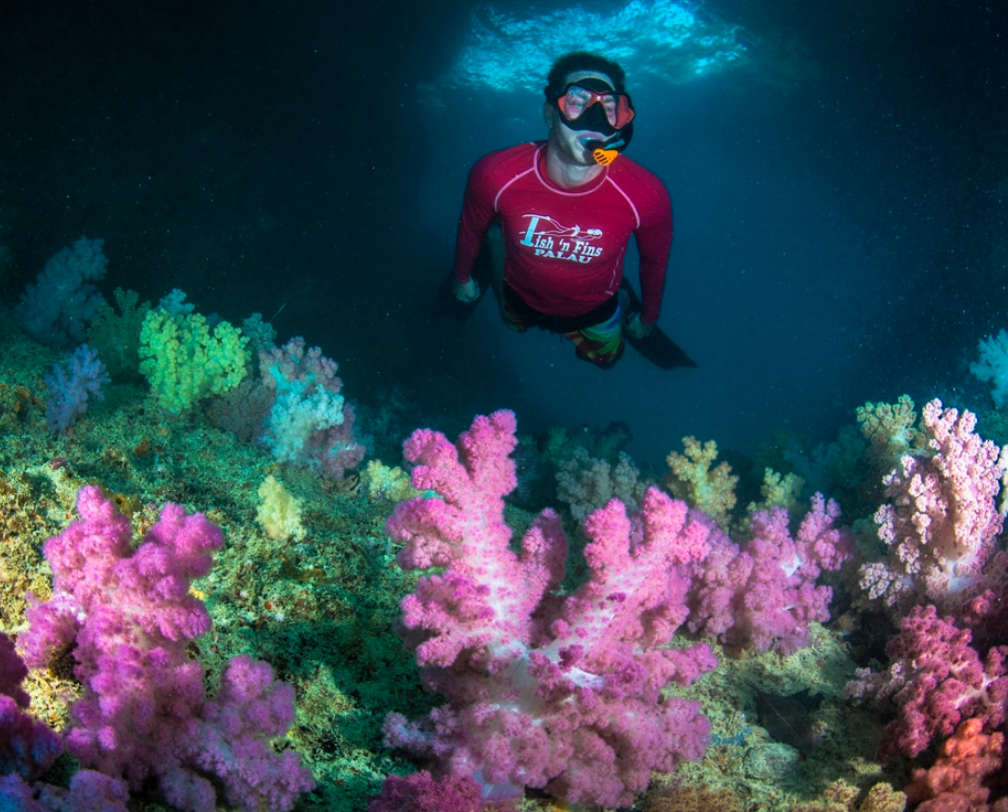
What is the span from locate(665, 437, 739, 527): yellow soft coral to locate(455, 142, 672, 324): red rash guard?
84.3 inches

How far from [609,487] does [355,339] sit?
1036 centimetres

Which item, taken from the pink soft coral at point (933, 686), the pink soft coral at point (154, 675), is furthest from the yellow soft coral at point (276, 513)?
the pink soft coral at point (933, 686)

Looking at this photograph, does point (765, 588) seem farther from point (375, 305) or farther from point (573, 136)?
point (375, 305)

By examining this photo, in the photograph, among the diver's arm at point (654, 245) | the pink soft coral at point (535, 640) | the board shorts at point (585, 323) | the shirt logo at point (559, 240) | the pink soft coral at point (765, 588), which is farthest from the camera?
the board shorts at point (585, 323)

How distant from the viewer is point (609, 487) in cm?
537

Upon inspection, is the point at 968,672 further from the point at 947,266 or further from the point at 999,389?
the point at 947,266

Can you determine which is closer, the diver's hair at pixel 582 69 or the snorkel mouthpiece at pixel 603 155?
the snorkel mouthpiece at pixel 603 155

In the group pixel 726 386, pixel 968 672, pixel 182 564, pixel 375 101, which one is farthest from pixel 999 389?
pixel 726 386

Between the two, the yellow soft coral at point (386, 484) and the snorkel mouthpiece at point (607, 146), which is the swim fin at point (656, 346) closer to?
the snorkel mouthpiece at point (607, 146)

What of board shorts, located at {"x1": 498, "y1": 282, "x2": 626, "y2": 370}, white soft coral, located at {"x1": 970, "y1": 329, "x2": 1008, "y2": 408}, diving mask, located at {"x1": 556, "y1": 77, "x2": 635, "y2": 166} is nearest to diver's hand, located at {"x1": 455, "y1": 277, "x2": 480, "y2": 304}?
board shorts, located at {"x1": 498, "y1": 282, "x2": 626, "y2": 370}

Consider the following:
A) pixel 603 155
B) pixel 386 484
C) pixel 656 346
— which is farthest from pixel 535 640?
pixel 656 346

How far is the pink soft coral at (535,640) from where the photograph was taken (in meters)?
2.11

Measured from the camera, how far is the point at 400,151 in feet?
59.6

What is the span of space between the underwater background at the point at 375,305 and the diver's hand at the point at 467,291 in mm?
2015
